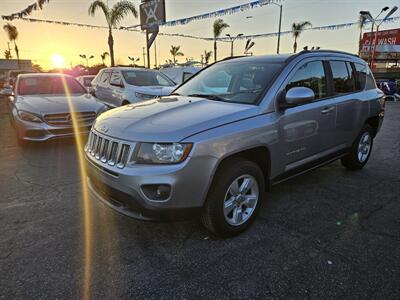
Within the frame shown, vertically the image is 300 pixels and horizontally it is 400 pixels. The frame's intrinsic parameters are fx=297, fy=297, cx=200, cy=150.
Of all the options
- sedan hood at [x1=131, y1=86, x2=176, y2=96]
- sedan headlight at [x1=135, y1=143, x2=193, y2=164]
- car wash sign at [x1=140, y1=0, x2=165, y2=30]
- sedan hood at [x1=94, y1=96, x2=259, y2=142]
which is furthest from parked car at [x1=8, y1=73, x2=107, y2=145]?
car wash sign at [x1=140, y1=0, x2=165, y2=30]

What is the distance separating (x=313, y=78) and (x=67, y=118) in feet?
15.9

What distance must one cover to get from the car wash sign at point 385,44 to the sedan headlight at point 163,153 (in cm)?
5061

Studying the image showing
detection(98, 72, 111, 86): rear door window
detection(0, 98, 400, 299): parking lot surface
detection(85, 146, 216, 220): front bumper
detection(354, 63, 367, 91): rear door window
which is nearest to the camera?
detection(0, 98, 400, 299): parking lot surface

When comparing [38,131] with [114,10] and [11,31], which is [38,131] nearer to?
[114,10]

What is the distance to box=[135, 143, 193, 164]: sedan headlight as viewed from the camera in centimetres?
240

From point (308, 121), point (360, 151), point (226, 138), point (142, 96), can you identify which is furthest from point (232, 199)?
point (142, 96)

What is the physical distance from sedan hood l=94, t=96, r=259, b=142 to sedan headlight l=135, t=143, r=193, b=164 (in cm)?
5

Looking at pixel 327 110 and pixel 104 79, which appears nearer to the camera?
pixel 327 110

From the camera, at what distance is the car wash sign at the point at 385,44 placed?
43.8 m

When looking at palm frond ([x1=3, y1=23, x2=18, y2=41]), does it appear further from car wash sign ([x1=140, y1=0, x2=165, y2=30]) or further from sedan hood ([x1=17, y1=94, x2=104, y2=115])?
sedan hood ([x1=17, y1=94, x2=104, y2=115])

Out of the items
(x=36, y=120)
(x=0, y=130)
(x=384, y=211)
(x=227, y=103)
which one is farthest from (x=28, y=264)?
(x=0, y=130)

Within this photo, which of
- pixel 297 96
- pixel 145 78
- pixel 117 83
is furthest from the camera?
pixel 145 78

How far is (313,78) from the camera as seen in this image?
3645 millimetres

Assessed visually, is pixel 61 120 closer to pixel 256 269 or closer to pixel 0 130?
pixel 0 130
